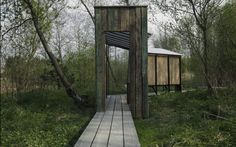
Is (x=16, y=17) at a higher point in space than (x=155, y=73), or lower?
higher

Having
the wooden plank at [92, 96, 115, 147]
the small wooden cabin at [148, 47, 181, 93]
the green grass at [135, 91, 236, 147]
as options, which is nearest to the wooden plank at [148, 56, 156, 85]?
the small wooden cabin at [148, 47, 181, 93]

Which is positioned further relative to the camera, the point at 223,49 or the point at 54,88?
the point at 54,88

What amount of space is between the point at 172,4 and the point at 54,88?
7.05m

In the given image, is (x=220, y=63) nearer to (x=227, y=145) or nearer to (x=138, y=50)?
(x=138, y=50)

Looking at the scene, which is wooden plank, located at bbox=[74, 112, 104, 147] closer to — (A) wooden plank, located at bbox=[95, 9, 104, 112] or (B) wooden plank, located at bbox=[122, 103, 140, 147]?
(B) wooden plank, located at bbox=[122, 103, 140, 147]

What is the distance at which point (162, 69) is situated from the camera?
52.7 feet

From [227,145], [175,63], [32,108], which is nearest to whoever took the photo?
[227,145]

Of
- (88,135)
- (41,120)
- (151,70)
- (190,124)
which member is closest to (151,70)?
(151,70)

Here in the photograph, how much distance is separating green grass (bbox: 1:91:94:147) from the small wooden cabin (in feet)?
14.7

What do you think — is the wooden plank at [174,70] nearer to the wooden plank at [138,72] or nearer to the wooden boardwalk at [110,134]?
the wooden plank at [138,72]

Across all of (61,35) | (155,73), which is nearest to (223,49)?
(155,73)

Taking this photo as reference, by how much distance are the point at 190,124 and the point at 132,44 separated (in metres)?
2.84

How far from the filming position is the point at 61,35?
22.5 metres

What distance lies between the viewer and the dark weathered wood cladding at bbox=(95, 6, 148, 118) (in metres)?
9.00
